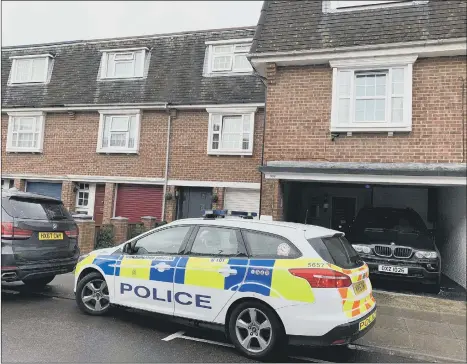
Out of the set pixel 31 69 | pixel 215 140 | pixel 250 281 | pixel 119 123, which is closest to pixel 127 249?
pixel 250 281

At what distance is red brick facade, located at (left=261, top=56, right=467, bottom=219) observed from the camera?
7.70 metres

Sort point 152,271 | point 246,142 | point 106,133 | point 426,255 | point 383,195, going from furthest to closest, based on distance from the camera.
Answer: point 106,133
point 383,195
point 246,142
point 426,255
point 152,271

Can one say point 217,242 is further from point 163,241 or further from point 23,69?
point 23,69

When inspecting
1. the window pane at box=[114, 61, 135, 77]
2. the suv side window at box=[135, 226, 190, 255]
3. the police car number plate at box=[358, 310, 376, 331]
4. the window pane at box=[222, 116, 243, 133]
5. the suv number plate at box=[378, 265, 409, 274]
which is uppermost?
the window pane at box=[114, 61, 135, 77]

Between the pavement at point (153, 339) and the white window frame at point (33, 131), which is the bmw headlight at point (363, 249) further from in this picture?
the white window frame at point (33, 131)

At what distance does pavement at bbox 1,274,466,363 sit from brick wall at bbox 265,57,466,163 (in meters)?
3.17

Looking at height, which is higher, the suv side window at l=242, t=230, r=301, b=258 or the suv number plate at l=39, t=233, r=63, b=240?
the suv side window at l=242, t=230, r=301, b=258

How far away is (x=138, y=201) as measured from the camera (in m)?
14.2

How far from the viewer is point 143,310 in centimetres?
513

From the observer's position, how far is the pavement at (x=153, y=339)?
4348 mm

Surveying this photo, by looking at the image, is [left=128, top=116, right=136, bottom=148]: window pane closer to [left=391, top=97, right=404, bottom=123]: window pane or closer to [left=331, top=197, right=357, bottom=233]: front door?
[left=331, top=197, right=357, bottom=233]: front door

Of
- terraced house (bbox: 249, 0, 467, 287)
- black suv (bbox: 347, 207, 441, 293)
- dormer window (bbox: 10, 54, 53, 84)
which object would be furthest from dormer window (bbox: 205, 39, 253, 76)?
black suv (bbox: 347, 207, 441, 293)

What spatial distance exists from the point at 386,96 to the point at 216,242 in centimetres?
525

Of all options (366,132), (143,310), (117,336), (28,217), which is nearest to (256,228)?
(143,310)
